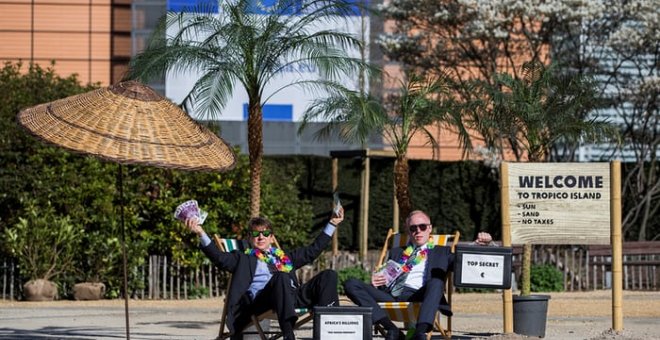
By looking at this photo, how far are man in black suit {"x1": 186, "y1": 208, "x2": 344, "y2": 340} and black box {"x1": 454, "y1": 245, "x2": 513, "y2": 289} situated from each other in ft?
3.37

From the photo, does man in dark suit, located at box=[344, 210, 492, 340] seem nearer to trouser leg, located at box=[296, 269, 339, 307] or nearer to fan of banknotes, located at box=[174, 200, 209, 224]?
trouser leg, located at box=[296, 269, 339, 307]

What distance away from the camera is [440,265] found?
10773mm

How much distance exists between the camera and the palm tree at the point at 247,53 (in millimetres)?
13656

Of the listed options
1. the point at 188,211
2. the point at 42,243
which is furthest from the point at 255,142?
the point at 42,243

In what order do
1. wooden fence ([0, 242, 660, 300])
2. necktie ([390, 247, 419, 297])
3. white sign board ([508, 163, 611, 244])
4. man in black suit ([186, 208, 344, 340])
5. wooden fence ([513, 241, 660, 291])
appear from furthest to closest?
wooden fence ([513, 241, 660, 291]), wooden fence ([0, 242, 660, 300]), white sign board ([508, 163, 611, 244]), necktie ([390, 247, 419, 297]), man in black suit ([186, 208, 344, 340])

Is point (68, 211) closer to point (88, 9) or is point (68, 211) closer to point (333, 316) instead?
point (333, 316)

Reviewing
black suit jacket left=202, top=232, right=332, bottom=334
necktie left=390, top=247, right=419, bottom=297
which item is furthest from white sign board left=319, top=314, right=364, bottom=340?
necktie left=390, top=247, right=419, bottom=297

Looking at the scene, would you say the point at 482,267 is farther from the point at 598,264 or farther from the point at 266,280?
the point at 598,264

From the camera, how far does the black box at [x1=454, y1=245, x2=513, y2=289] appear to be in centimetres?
1066

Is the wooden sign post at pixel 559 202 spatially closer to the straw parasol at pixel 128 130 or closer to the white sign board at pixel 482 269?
the white sign board at pixel 482 269

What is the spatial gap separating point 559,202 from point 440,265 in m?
1.58

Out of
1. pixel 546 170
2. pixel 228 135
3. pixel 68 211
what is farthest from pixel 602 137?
pixel 228 135

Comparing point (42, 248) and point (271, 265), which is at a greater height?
point (271, 265)

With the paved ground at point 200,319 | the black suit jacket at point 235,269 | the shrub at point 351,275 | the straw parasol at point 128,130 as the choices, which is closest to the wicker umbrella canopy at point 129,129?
the straw parasol at point 128,130
